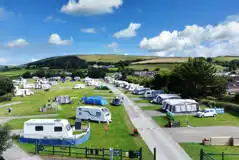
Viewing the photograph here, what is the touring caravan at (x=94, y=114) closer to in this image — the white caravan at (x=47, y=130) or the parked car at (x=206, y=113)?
the white caravan at (x=47, y=130)

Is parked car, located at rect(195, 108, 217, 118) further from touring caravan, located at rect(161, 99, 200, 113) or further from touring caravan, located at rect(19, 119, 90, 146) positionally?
touring caravan, located at rect(19, 119, 90, 146)

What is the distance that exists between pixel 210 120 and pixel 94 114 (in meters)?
15.9

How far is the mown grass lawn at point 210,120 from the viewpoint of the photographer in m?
31.8

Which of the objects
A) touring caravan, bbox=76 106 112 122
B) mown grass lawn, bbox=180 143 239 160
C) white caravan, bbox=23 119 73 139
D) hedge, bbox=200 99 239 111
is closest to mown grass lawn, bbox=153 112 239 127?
hedge, bbox=200 99 239 111

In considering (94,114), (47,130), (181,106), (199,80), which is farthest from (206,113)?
(47,130)

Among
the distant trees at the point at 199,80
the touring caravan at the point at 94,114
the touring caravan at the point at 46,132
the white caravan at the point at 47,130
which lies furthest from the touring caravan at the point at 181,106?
the white caravan at the point at 47,130

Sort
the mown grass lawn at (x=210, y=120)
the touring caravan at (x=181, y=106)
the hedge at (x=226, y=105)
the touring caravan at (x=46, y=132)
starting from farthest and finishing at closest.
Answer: the touring caravan at (x=181, y=106) → the hedge at (x=226, y=105) → the mown grass lawn at (x=210, y=120) → the touring caravan at (x=46, y=132)

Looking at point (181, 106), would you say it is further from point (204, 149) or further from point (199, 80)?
point (204, 149)

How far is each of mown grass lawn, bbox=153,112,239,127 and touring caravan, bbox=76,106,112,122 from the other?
7112 mm

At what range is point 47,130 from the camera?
24438mm

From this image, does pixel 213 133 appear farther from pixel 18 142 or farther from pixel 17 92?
pixel 17 92

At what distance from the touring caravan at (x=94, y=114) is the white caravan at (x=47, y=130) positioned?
313 inches

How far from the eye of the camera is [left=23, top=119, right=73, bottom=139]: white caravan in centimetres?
2423

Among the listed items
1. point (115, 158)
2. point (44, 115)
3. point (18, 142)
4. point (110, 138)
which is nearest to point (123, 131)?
point (110, 138)
